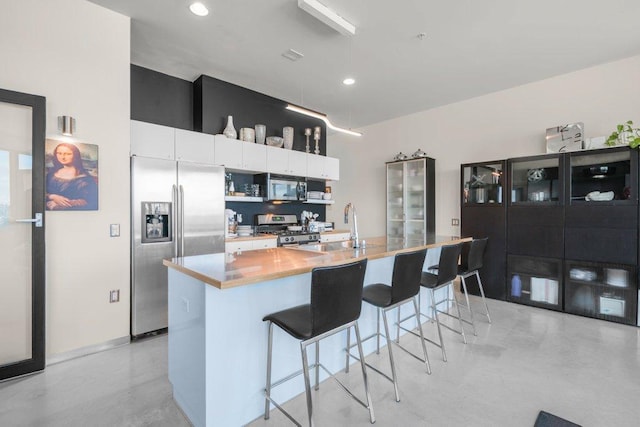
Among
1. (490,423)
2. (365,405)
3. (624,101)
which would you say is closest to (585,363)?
(490,423)

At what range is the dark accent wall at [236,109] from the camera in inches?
164

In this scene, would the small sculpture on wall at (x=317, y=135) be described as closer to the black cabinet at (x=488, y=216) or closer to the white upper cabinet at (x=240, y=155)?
the white upper cabinet at (x=240, y=155)

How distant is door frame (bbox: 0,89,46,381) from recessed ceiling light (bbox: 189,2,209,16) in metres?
1.49

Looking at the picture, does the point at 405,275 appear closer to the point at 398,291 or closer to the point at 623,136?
the point at 398,291

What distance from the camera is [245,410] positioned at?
184 centimetres

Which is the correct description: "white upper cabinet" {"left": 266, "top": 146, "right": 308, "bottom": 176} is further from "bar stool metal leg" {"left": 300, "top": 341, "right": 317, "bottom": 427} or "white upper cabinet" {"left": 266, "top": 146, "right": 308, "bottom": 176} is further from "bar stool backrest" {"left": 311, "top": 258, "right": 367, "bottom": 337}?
"bar stool metal leg" {"left": 300, "top": 341, "right": 317, "bottom": 427}

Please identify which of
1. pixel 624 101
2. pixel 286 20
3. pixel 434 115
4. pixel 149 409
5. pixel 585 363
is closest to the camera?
pixel 149 409

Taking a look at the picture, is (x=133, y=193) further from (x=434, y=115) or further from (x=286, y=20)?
(x=434, y=115)

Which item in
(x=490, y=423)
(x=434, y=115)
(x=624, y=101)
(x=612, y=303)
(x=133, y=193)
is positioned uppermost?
(x=434, y=115)

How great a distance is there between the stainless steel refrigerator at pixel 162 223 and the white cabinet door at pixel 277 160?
109cm

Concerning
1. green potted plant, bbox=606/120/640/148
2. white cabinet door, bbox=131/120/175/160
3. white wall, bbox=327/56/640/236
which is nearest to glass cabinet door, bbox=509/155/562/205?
white wall, bbox=327/56/640/236

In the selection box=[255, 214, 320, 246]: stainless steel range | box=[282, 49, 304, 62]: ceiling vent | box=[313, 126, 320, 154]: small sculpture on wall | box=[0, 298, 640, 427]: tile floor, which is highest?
box=[282, 49, 304, 62]: ceiling vent

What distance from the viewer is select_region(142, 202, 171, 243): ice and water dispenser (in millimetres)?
3160

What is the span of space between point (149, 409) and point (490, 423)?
2.18 meters
